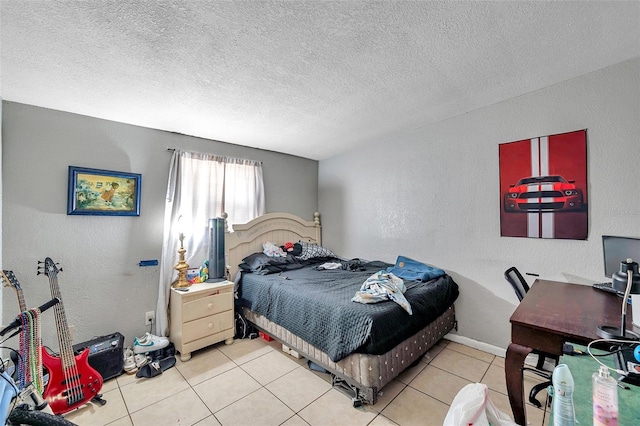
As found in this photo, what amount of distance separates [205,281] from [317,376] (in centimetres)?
160

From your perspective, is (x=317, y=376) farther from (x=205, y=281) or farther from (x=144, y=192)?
(x=144, y=192)

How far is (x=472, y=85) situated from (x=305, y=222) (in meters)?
2.78

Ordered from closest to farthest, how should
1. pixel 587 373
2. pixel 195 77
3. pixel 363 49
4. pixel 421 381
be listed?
pixel 587 373 → pixel 363 49 → pixel 195 77 → pixel 421 381

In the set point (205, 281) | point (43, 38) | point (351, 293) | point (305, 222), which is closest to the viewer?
point (43, 38)

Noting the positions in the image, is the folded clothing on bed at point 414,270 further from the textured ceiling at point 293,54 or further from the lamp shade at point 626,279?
the textured ceiling at point 293,54

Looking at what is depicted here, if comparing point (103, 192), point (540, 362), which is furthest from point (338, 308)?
point (103, 192)

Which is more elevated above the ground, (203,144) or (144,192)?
(203,144)

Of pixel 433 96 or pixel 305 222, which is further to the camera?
pixel 305 222

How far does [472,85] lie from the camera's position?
2.10 metres

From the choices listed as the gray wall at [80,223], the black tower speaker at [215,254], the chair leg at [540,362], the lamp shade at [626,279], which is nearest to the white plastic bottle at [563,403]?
the lamp shade at [626,279]

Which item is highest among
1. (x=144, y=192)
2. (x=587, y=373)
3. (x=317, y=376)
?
(x=144, y=192)

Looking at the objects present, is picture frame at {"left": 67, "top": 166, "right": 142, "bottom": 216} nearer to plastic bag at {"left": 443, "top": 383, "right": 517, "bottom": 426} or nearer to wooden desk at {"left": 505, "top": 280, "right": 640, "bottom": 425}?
plastic bag at {"left": 443, "top": 383, "right": 517, "bottom": 426}

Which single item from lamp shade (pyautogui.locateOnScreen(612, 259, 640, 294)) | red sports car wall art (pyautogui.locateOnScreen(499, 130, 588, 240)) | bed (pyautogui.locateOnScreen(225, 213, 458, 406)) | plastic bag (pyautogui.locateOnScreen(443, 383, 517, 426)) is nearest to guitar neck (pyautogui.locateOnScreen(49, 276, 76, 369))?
bed (pyautogui.locateOnScreen(225, 213, 458, 406))

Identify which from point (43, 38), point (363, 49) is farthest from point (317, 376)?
point (43, 38)
